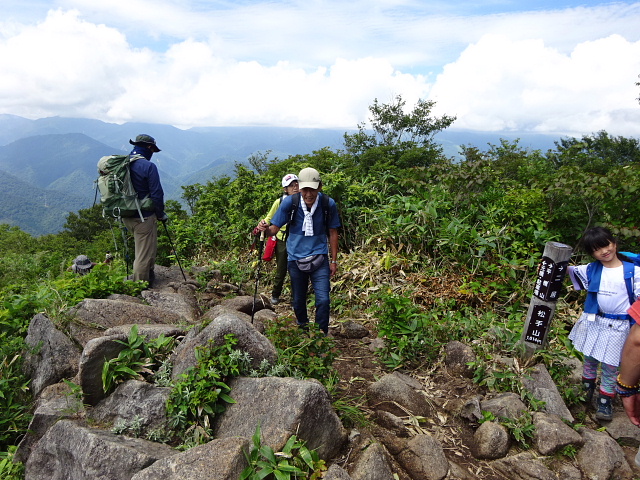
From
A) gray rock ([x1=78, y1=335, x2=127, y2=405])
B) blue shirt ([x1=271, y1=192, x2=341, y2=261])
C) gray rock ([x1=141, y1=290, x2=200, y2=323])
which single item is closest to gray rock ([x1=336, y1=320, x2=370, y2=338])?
blue shirt ([x1=271, y1=192, x2=341, y2=261])

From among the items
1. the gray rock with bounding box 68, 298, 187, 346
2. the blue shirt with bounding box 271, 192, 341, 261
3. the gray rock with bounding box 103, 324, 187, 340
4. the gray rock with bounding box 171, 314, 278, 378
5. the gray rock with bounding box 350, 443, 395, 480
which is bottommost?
the gray rock with bounding box 350, 443, 395, 480

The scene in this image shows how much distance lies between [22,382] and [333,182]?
5897 millimetres

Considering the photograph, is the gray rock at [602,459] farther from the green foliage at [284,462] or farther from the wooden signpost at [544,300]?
the green foliage at [284,462]

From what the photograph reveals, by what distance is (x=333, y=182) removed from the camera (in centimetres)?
820

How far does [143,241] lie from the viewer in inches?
253

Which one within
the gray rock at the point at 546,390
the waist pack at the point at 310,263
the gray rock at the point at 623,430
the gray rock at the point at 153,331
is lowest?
the gray rock at the point at 623,430

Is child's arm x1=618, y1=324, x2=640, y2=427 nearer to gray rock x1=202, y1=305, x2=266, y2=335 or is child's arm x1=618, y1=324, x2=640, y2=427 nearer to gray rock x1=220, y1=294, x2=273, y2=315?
gray rock x1=202, y1=305, x2=266, y2=335

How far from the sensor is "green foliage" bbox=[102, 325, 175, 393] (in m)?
3.45

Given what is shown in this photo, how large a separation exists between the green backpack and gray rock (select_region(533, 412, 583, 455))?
576cm

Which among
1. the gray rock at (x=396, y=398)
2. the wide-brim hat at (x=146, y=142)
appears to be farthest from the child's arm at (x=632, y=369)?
the wide-brim hat at (x=146, y=142)

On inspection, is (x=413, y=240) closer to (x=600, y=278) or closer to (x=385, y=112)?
Answer: (x=600, y=278)

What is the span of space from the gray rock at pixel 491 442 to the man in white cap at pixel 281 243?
12.6 ft

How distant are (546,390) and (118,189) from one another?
20.0ft

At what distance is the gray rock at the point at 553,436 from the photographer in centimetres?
351
